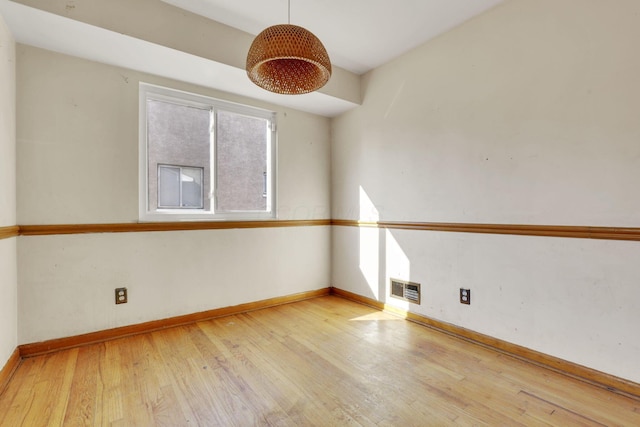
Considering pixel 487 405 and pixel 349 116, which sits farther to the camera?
pixel 349 116

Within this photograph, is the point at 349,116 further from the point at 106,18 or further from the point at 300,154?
the point at 106,18

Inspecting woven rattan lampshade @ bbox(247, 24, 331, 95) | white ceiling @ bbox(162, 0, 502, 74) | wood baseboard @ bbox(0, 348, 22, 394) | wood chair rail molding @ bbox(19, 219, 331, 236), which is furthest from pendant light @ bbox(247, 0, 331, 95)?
wood baseboard @ bbox(0, 348, 22, 394)

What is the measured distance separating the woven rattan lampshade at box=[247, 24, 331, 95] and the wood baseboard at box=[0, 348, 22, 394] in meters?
2.17

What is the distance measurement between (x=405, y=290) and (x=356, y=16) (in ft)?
7.41

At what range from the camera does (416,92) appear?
2.62 meters

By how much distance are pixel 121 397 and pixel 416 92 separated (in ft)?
9.69

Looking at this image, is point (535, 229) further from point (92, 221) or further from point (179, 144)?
point (92, 221)

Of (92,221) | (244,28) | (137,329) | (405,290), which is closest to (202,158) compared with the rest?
(92,221)

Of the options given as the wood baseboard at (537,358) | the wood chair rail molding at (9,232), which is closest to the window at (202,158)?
the wood chair rail molding at (9,232)

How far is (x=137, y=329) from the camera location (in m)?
2.35

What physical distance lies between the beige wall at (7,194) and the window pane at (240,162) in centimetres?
133

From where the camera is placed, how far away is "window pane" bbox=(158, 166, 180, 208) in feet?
8.29

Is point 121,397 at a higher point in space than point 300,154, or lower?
lower

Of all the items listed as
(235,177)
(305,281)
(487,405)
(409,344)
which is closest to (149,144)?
(235,177)
